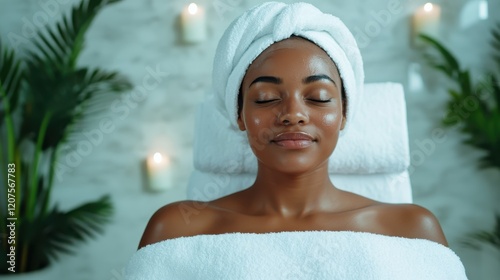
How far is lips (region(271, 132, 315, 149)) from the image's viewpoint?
49.8 inches

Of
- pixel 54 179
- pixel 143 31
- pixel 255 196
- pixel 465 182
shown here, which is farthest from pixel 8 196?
pixel 465 182

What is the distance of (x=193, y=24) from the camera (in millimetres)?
2756

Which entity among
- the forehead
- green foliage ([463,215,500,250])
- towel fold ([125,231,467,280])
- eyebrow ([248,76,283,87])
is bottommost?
green foliage ([463,215,500,250])

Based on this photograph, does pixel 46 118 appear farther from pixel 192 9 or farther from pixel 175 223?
pixel 175 223

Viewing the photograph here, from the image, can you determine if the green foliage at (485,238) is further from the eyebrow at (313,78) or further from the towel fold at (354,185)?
the eyebrow at (313,78)

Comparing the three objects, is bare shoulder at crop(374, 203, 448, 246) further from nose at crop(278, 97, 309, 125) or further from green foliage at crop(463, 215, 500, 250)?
green foliage at crop(463, 215, 500, 250)

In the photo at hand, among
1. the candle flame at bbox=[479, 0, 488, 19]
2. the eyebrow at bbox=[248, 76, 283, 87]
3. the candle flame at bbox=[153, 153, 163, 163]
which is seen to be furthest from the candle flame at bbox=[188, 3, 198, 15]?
the eyebrow at bbox=[248, 76, 283, 87]

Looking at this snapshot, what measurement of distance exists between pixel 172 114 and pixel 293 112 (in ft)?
5.45

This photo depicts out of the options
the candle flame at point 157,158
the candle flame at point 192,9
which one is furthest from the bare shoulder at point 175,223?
the candle flame at point 192,9

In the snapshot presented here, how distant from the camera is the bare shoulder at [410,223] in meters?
1.37

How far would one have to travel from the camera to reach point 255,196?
4.74ft

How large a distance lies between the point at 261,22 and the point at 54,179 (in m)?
1.93

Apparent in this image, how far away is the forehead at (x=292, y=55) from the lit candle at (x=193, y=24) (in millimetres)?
1475

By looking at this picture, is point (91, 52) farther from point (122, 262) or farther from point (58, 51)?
point (122, 262)
